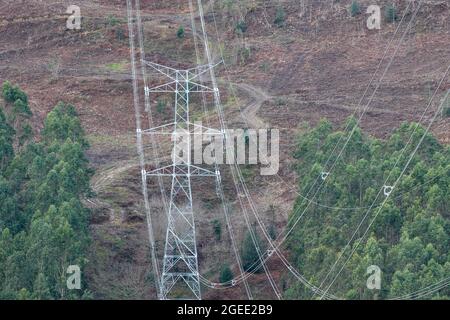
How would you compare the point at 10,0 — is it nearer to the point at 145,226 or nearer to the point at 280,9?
the point at 280,9

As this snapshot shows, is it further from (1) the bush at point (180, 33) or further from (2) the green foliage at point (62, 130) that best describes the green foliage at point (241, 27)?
(2) the green foliage at point (62, 130)

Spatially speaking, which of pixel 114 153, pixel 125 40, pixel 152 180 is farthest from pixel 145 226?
pixel 125 40

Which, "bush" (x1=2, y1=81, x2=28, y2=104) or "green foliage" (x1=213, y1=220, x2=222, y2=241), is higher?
"bush" (x1=2, y1=81, x2=28, y2=104)

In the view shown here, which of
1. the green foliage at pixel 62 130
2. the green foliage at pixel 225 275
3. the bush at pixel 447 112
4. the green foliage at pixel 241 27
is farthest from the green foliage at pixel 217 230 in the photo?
the green foliage at pixel 241 27

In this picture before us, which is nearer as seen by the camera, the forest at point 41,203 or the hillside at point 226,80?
the forest at point 41,203

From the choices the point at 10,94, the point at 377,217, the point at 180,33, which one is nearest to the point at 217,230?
the point at 377,217

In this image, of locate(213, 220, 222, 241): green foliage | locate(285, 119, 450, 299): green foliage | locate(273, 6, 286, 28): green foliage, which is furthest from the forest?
locate(273, 6, 286, 28): green foliage

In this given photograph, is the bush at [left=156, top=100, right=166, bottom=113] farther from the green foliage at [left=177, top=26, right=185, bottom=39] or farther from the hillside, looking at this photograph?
the green foliage at [left=177, top=26, right=185, bottom=39]
